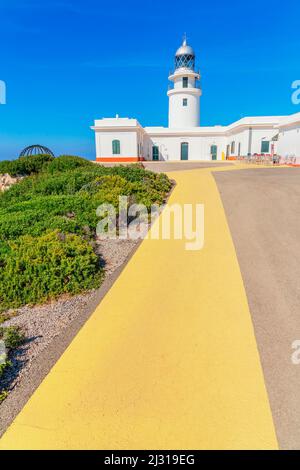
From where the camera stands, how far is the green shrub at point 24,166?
16547mm

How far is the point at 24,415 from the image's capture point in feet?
8.26

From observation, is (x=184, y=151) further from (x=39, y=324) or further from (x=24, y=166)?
(x=39, y=324)

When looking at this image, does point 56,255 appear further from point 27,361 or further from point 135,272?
point 27,361

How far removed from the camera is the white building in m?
29.9

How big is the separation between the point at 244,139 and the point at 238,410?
103 feet

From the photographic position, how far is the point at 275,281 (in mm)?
4738

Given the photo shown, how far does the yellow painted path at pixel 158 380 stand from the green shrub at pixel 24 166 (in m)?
14.1

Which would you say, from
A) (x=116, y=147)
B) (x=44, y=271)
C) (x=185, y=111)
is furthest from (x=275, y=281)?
(x=185, y=111)

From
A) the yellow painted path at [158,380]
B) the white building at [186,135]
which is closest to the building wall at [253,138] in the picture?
the white building at [186,135]

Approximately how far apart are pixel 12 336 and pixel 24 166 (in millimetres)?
14970

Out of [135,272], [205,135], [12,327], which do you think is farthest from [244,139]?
[12,327]

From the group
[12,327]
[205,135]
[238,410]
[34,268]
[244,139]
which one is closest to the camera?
[238,410]

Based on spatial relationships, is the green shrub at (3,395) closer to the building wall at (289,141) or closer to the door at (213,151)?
the building wall at (289,141)
